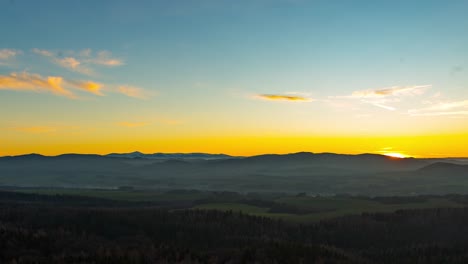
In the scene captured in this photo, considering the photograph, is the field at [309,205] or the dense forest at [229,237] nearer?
the dense forest at [229,237]

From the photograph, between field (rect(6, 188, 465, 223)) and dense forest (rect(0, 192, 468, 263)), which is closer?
dense forest (rect(0, 192, 468, 263))

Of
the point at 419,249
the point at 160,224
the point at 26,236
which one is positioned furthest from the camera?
the point at 160,224

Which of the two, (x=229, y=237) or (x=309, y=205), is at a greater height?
(x=309, y=205)

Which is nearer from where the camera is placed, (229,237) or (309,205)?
(229,237)

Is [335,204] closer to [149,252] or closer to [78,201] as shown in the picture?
[78,201]

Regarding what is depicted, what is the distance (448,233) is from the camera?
8081 cm

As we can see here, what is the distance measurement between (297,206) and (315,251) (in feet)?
241

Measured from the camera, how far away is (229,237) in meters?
68.2

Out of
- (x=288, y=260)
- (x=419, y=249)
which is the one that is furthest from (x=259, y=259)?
(x=419, y=249)

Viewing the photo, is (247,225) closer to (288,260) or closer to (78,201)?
(288,260)

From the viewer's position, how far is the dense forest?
4203 cm

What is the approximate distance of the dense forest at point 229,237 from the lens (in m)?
42.0

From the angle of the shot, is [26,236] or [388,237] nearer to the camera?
[26,236]

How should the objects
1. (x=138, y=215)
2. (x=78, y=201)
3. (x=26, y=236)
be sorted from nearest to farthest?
(x=26, y=236) → (x=138, y=215) → (x=78, y=201)
